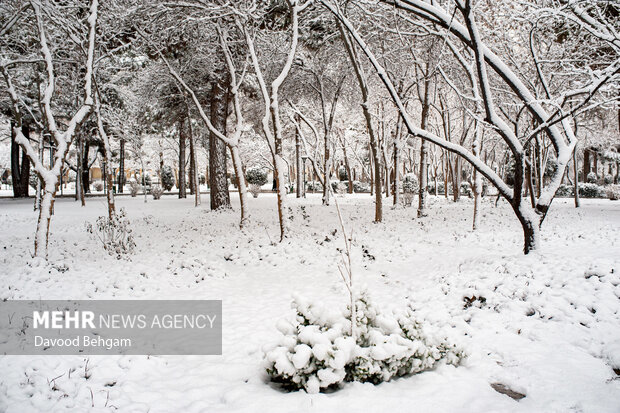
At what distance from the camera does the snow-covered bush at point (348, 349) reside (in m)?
3.01

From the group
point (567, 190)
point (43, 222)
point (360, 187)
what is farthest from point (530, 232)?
point (360, 187)

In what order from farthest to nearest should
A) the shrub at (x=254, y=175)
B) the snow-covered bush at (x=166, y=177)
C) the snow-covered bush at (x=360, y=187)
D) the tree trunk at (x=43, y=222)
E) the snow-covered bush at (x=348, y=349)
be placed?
the shrub at (x=254, y=175) < the snow-covered bush at (x=166, y=177) < the snow-covered bush at (x=360, y=187) < the tree trunk at (x=43, y=222) < the snow-covered bush at (x=348, y=349)

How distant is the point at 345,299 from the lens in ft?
19.8

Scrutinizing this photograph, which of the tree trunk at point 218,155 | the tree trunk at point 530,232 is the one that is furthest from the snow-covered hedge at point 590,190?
the tree trunk at point 218,155

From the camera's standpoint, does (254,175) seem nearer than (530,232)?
No

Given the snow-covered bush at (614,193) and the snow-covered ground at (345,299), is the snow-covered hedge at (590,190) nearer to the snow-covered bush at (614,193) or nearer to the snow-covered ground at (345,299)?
the snow-covered bush at (614,193)

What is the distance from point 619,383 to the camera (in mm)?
3207

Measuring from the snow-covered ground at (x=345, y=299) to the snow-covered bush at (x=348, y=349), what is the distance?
13 cm

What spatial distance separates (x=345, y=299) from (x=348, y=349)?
2.98m

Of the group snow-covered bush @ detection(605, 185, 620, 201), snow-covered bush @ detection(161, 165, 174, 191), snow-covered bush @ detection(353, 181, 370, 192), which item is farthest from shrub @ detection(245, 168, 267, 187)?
snow-covered bush @ detection(605, 185, 620, 201)

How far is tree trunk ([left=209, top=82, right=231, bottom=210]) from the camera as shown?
15.7m

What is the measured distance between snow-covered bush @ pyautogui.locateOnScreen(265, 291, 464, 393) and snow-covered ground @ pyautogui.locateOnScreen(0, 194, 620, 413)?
133 mm

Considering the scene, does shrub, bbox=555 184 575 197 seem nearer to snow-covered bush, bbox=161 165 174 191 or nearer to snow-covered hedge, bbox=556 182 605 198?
snow-covered hedge, bbox=556 182 605 198

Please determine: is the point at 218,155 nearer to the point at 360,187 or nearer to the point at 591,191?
the point at 360,187
